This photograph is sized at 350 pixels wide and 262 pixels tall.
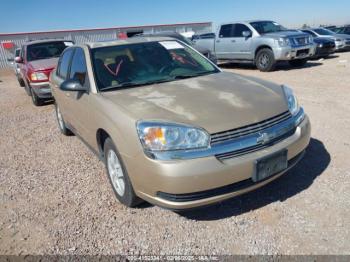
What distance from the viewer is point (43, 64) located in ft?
27.4

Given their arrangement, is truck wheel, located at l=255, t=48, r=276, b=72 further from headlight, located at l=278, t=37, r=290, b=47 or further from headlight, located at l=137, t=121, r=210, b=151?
headlight, located at l=137, t=121, r=210, b=151

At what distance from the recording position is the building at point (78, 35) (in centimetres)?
2323

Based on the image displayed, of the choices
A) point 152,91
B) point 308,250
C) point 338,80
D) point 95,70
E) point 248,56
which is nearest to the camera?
point 308,250

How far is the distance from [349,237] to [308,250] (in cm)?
38

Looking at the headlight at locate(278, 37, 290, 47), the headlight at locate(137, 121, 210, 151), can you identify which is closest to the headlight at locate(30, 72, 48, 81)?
the headlight at locate(137, 121, 210, 151)

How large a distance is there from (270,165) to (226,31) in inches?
427

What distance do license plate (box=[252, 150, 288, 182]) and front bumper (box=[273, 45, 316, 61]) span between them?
8.70 metres

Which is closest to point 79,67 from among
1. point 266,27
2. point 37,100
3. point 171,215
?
point 171,215

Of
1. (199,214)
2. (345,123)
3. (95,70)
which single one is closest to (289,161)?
(199,214)

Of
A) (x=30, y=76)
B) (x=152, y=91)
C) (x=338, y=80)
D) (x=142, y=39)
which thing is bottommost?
(x=338, y=80)

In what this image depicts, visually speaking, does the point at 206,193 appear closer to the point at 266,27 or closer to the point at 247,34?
the point at 247,34

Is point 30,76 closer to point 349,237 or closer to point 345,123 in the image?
point 345,123

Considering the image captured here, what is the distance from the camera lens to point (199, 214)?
117 inches

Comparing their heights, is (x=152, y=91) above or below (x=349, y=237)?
above
